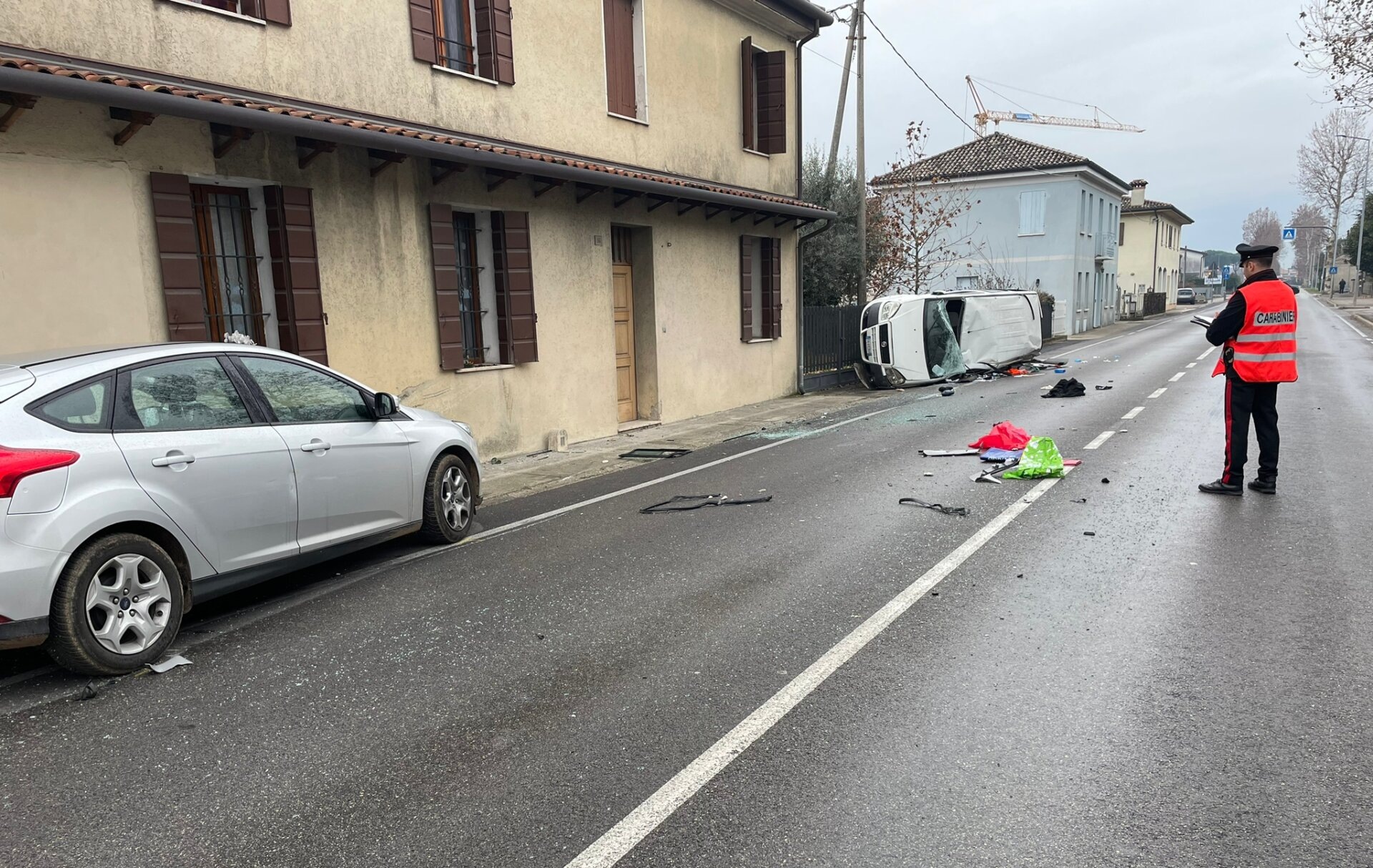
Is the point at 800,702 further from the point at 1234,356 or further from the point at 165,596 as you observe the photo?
the point at 1234,356

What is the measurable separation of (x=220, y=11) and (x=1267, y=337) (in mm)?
9277

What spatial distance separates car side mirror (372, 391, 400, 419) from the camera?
19.3ft

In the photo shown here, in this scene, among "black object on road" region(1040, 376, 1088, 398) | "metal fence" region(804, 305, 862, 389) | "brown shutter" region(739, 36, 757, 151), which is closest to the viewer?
"black object on road" region(1040, 376, 1088, 398)

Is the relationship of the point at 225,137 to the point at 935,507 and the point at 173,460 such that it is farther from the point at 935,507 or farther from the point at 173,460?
the point at 935,507

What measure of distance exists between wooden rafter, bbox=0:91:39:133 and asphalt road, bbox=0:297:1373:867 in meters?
3.94

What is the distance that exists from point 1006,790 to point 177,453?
13.8 feet

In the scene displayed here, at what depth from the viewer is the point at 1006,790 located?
118 inches

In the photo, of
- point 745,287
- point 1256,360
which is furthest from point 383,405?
point 745,287

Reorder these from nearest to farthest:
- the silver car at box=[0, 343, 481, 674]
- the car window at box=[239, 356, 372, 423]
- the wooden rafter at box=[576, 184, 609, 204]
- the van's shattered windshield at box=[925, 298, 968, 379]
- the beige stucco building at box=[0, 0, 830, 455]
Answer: the silver car at box=[0, 343, 481, 674], the car window at box=[239, 356, 372, 423], the beige stucco building at box=[0, 0, 830, 455], the wooden rafter at box=[576, 184, 609, 204], the van's shattered windshield at box=[925, 298, 968, 379]

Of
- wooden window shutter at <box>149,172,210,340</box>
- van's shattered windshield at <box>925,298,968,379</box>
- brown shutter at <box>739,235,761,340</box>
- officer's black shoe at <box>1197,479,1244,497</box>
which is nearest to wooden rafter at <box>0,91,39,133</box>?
wooden window shutter at <box>149,172,210,340</box>

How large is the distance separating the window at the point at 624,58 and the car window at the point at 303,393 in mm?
7681

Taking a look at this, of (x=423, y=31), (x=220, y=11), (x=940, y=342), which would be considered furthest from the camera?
(x=940, y=342)

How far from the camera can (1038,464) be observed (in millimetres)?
8258

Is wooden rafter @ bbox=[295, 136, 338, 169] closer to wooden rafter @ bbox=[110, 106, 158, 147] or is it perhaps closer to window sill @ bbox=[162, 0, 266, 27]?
window sill @ bbox=[162, 0, 266, 27]
